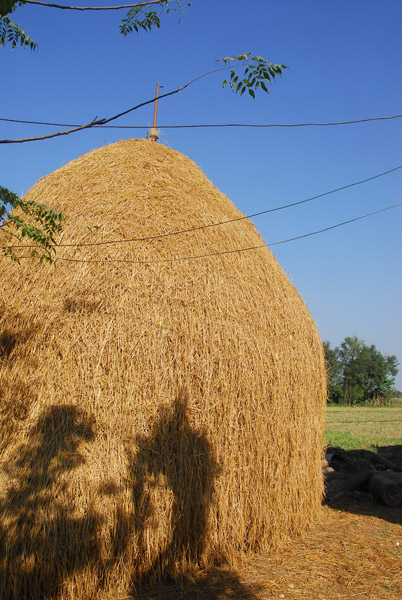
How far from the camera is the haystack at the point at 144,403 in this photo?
4867 millimetres

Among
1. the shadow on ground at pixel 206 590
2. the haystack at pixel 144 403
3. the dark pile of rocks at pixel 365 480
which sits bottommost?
the shadow on ground at pixel 206 590

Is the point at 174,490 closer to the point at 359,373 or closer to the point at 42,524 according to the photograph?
the point at 42,524

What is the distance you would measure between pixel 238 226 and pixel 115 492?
464 cm

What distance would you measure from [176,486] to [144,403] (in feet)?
3.18

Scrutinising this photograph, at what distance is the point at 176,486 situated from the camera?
5352 millimetres

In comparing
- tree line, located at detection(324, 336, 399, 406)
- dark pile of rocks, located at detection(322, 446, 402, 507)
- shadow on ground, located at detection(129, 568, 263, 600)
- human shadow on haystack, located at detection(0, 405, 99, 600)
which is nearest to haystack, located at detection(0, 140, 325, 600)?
human shadow on haystack, located at detection(0, 405, 99, 600)

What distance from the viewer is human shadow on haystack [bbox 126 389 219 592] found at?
5.17m

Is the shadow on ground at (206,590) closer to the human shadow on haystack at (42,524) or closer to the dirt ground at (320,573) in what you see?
the dirt ground at (320,573)

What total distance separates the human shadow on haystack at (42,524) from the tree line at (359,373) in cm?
4690

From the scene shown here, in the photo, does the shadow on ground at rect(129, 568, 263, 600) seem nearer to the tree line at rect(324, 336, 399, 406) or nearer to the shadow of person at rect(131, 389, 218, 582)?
the shadow of person at rect(131, 389, 218, 582)

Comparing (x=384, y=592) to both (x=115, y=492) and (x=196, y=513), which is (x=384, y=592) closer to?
(x=196, y=513)

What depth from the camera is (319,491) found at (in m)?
7.48

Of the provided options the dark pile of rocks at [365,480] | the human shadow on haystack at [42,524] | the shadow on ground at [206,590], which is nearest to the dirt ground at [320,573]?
the shadow on ground at [206,590]

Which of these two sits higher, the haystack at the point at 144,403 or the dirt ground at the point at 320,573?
the haystack at the point at 144,403
